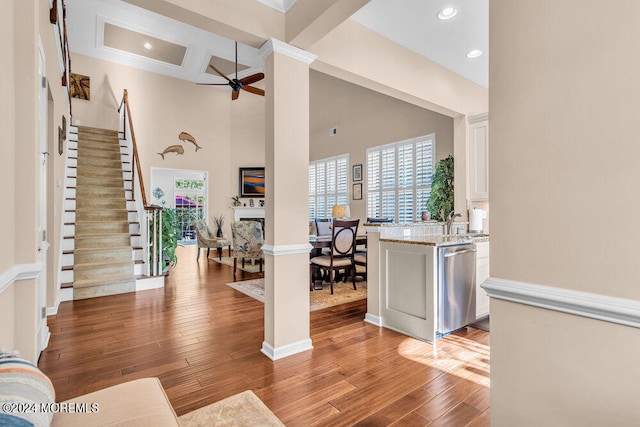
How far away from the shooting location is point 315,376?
2.22m

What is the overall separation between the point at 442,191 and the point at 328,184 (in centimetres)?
395

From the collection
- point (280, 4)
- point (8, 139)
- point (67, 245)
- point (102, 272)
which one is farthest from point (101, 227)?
point (280, 4)

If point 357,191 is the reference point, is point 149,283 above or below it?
below

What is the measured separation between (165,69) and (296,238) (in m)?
7.66

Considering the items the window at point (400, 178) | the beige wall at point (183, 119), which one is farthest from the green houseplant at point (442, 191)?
the beige wall at point (183, 119)

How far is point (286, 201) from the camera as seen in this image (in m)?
2.54

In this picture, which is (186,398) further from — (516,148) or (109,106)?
(109,106)

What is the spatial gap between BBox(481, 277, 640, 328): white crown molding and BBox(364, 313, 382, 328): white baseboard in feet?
6.82

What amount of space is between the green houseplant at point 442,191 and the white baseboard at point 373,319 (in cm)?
252

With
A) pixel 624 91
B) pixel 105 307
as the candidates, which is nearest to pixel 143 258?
pixel 105 307

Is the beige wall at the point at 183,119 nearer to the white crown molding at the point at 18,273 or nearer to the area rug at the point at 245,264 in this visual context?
the area rug at the point at 245,264

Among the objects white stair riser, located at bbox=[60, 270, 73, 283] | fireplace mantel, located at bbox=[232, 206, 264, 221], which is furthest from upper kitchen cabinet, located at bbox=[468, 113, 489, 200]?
fireplace mantel, located at bbox=[232, 206, 264, 221]

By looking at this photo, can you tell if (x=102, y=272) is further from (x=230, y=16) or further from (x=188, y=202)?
(x=188, y=202)

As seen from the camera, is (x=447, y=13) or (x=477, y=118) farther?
(x=477, y=118)
